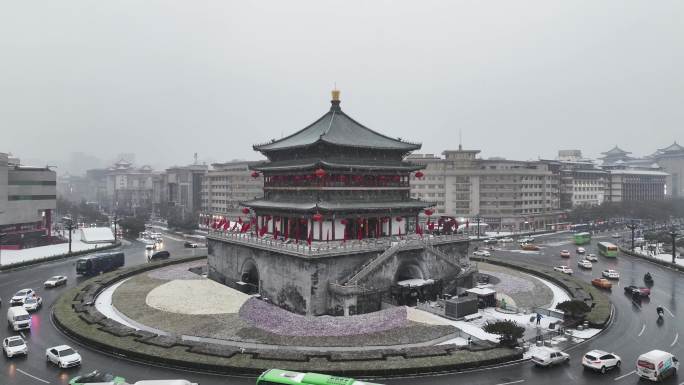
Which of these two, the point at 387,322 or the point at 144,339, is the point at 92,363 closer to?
the point at 144,339

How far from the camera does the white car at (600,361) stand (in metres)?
30.8

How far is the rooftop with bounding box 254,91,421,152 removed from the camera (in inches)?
2108

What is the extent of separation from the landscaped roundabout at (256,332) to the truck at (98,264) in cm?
1061

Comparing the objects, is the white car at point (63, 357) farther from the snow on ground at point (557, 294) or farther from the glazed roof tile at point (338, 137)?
the snow on ground at point (557, 294)

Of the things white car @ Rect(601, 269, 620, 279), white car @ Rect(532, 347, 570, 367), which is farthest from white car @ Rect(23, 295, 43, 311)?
white car @ Rect(601, 269, 620, 279)

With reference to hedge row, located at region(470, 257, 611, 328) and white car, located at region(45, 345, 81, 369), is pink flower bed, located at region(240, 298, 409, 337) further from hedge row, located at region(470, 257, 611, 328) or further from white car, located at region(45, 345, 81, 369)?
hedge row, located at region(470, 257, 611, 328)

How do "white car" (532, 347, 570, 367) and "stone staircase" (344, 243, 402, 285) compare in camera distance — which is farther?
"stone staircase" (344, 243, 402, 285)

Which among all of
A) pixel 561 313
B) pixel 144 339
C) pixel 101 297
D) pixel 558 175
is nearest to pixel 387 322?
pixel 561 313

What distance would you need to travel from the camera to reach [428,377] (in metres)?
30.8

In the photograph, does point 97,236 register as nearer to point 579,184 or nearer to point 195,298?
point 195,298

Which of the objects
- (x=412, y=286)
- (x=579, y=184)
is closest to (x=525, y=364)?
(x=412, y=286)

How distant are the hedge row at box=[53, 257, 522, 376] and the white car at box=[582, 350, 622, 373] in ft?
14.4

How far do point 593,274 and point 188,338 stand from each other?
190 ft

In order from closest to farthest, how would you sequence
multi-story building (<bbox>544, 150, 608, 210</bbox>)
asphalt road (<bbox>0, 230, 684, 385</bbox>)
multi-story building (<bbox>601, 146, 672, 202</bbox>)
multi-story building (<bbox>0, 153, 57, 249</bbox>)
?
asphalt road (<bbox>0, 230, 684, 385</bbox>)
multi-story building (<bbox>0, 153, 57, 249</bbox>)
multi-story building (<bbox>544, 150, 608, 210</bbox>)
multi-story building (<bbox>601, 146, 672, 202</bbox>)
